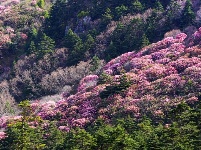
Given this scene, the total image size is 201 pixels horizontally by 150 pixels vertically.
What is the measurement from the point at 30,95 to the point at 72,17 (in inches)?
751

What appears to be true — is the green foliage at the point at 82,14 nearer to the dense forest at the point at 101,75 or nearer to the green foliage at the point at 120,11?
the dense forest at the point at 101,75

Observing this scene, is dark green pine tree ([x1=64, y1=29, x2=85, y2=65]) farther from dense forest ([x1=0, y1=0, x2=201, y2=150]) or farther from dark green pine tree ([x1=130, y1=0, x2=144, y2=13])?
dark green pine tree ([x1=130, y1=0, x2=144, y2=13])

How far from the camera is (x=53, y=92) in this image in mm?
48625

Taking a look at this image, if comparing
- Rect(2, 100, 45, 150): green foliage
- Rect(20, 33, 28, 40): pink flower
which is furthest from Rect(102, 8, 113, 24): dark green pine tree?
Rect(2, 100, 45, 150): green foliage

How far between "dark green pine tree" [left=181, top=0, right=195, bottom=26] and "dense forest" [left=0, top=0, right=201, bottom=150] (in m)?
0.11

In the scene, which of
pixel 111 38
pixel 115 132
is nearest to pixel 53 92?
pixel 111 38

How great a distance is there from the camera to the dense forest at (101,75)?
23744 mm

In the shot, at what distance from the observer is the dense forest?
2374 cm

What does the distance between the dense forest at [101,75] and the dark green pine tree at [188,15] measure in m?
0.11

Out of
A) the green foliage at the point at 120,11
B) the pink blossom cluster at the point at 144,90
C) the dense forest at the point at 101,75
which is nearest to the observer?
the dense forest at the point at 101,75

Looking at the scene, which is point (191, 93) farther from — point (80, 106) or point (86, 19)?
point (86, 19)

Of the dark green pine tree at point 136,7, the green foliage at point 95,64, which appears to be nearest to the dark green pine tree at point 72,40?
the green foliage at point 95,64

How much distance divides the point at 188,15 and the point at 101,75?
13.8 meters

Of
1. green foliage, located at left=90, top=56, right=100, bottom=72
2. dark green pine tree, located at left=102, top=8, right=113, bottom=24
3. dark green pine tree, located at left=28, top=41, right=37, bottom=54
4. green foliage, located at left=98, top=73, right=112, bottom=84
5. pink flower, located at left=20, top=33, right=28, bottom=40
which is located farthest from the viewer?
pink flower, located at left=20, top=33, right=28, bottom=40
